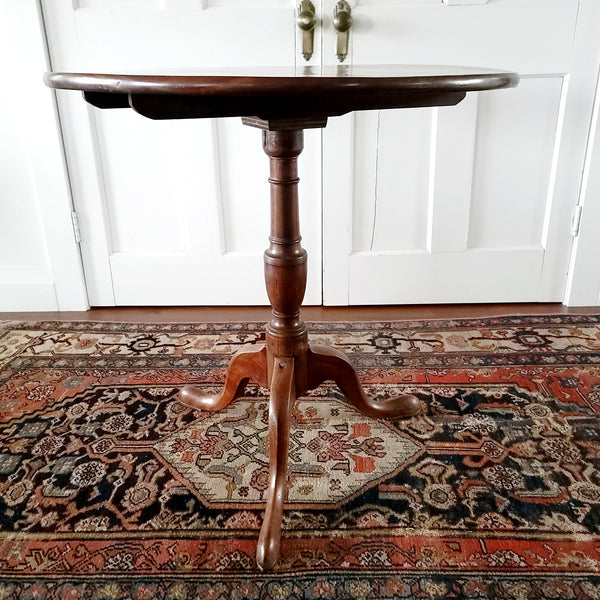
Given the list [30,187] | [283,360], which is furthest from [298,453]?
[30,187]

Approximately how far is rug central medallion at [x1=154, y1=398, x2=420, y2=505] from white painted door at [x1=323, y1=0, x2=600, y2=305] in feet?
2.40

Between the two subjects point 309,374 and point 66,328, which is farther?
point 66,328

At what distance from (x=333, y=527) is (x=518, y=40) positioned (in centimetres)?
150

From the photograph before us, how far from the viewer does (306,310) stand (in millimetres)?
2016

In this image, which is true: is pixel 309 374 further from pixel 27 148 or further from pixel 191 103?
pixel 27 148

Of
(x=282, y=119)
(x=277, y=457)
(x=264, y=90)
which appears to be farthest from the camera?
(x=277, y=457)

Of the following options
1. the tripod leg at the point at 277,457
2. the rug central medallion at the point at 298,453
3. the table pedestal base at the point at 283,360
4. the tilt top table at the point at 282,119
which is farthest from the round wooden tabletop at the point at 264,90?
the rug central medallion at the point at 298,453

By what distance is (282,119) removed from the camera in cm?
95

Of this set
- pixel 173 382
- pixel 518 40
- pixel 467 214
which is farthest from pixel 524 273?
pixel 173 382

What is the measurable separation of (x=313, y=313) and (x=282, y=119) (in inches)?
43.3

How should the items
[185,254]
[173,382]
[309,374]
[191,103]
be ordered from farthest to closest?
[185,254] → [173,382] → [309,374] → [191,103]

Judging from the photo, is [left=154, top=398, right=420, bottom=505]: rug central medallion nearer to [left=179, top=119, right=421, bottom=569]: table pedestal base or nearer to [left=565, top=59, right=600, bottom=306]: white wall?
[left=179, top=119, right=421, bottom=569]: table pedestal base

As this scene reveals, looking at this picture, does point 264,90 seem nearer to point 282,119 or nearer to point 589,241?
point 282,119

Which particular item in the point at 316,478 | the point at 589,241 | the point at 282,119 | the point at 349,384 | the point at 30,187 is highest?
the point at 282,119
